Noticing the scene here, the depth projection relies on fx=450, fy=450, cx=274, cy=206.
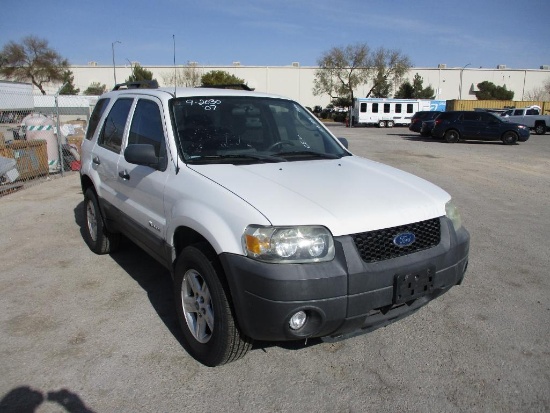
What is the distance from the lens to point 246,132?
152 inches

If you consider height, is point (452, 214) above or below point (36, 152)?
above

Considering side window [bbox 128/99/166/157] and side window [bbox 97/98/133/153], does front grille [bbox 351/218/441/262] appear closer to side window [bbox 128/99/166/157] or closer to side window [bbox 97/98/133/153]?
side window [bbox 128/99/166/157]

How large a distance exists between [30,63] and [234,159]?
69.9 metres

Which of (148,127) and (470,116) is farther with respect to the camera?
(470,116)

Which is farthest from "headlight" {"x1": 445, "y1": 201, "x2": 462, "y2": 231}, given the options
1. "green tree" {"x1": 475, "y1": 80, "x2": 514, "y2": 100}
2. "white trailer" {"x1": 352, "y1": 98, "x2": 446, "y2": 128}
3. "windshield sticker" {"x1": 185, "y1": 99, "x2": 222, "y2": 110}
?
"green tree" {"x1": 475, "y1": 80, "x2": 514, "y2": 100}

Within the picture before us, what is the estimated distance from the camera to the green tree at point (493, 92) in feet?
239

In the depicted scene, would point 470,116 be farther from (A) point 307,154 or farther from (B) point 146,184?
(B) point 146,184

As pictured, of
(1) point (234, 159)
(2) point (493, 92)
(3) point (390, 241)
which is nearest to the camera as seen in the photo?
(3) point (390, 241)

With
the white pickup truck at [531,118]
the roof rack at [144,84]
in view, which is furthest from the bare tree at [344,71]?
the roof rack at [144,84]

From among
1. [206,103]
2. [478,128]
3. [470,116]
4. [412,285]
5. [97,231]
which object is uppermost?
[206,103]

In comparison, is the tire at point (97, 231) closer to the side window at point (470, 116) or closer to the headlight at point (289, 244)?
the headlight at point (289, 244)

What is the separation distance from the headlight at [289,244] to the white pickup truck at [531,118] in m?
34.7

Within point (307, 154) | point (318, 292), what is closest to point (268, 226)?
point (318, 292)

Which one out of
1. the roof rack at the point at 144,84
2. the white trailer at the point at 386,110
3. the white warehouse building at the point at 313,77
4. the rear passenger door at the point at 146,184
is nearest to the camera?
the rear passenger door at the point at 146,184
